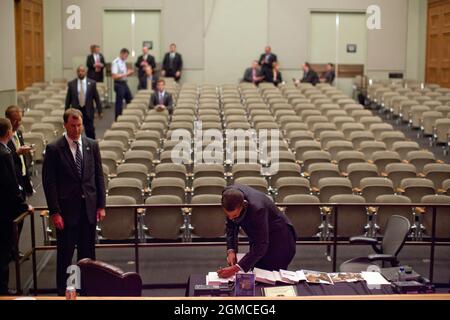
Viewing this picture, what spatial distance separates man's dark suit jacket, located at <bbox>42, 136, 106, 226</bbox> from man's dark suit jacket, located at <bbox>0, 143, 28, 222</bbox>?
0.34 m

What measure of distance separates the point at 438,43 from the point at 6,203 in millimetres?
18245

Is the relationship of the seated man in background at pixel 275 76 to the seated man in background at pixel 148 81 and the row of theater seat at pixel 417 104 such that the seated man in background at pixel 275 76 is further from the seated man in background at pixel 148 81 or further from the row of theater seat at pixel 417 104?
the seated man in background at pixel 148 81

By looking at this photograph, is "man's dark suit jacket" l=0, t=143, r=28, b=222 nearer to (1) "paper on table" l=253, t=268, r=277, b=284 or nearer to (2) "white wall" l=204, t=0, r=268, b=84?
(1) "paper on table" l=253, t=268, r=277, b=284

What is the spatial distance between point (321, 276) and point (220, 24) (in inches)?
688

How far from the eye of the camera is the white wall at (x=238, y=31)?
70.4 ft

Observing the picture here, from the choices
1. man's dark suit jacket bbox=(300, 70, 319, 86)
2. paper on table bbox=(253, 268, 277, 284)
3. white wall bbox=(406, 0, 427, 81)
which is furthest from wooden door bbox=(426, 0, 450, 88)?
paper on table bbox=(253, 268, 277, 284)

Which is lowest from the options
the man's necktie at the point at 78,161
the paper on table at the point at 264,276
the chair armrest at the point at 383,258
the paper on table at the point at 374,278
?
the chair armrest at the point at 383,258

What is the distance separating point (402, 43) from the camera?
22203 millimetres

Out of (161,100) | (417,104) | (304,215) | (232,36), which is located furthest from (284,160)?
(232,36)

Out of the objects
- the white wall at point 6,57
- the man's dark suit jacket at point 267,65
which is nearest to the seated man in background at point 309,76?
the man's dark suit jacket at point 267,65

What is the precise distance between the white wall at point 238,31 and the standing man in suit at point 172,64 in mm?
936

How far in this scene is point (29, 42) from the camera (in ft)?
65.7

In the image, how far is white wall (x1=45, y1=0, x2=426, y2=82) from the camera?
21.5m
